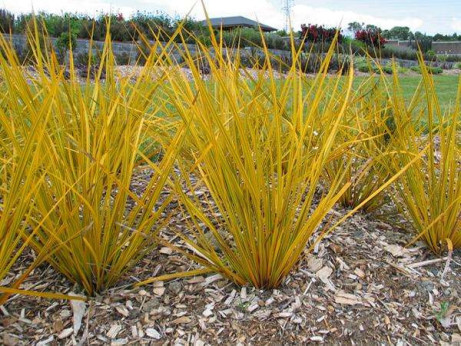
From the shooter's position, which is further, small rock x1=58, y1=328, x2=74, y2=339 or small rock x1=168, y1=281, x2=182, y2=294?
small rock x1=168, y1=281, x2=182, y2=294

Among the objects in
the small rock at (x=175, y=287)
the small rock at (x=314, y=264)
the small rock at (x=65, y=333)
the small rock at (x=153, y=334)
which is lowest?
the small rock at (x=153, y=334)

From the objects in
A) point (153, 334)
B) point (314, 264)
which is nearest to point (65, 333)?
point (153, 334)

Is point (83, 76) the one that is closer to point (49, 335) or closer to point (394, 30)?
point (49, 335)

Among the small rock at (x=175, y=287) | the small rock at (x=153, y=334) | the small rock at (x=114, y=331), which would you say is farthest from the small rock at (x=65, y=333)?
the small rock at (x=175, y=287)

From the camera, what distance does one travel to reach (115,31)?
39.2 ft

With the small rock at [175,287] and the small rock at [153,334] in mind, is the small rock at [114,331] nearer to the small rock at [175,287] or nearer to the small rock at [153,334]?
the small rock at [153,334]

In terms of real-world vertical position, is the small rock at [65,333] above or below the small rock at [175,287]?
below

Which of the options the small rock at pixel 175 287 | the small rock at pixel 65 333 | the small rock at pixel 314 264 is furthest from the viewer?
the small rock at pixel 314 264

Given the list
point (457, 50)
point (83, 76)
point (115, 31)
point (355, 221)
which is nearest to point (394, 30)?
point (457, 50)

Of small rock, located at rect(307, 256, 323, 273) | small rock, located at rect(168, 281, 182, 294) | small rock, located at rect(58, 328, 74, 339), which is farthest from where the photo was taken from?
small rock, located at rect(307, 256, 323, 273)

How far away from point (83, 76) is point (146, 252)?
704 cm

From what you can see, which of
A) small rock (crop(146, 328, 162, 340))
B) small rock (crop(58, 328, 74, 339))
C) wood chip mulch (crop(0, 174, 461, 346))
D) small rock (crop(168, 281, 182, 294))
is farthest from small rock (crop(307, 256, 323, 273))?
small rock (crop(58, 328, 74, 339))

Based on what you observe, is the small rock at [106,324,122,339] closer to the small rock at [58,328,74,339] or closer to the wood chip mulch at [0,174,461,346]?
the wood chip mulch at [0,174,461,346]

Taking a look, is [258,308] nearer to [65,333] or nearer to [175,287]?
[175,287]
